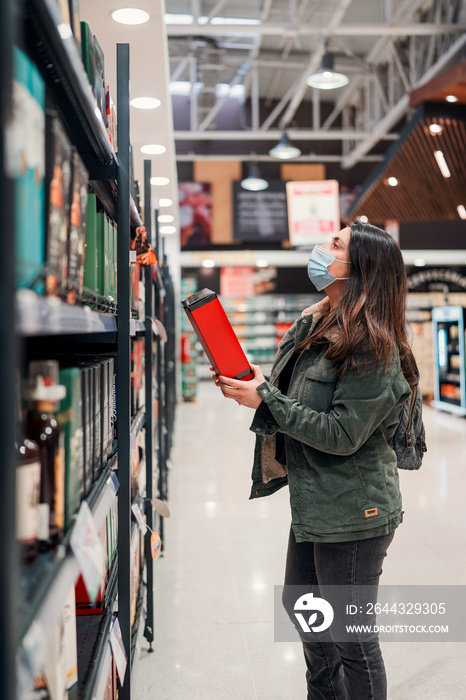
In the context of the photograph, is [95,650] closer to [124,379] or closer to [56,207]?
[124,379]

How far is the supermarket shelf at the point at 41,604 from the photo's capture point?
739mm

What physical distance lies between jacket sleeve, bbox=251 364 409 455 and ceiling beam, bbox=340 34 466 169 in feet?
26.9

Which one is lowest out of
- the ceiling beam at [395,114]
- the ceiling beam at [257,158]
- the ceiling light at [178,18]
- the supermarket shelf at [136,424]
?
the supermarket shelf at [136,424]

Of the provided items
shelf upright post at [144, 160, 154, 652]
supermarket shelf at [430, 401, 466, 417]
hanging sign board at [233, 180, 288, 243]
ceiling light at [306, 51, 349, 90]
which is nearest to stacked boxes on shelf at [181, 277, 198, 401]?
hanging sign board at [233, 180, 288, 243]

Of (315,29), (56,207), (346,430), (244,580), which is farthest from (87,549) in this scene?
(315,29)

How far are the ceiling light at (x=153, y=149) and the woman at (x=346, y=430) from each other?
3.32 meters

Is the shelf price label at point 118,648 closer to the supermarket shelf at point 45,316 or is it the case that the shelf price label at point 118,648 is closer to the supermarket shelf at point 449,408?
the supermarket shelf at point 45,316

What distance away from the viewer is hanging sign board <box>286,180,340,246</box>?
38.3 ft

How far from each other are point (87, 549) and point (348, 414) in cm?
85

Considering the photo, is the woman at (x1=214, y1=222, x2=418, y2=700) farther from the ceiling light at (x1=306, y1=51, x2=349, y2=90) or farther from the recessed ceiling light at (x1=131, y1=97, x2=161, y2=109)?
the ceiling light at (x1=306, y1=51, x2=349, y2=90)

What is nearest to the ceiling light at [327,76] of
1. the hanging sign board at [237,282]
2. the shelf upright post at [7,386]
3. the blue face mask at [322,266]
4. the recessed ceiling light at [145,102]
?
the recessed ceiling light at [145,102]

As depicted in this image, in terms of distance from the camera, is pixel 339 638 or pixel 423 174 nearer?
pixel 339 638

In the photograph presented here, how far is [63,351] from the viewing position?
2.02m

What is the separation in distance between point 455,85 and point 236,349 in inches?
208
